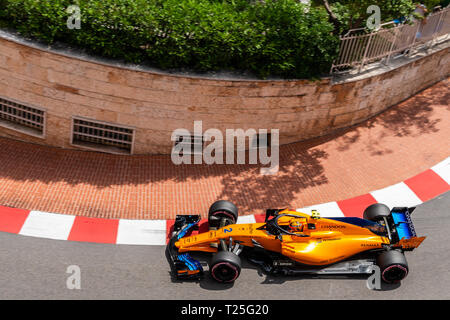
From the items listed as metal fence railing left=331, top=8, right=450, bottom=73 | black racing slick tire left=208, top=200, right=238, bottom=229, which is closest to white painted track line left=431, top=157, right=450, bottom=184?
metal fence railing left=331, top=8, right=450, bottom=73

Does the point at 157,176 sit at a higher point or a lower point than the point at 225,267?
higher

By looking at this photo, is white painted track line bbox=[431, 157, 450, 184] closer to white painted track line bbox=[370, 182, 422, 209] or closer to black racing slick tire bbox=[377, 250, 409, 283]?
white painted track line bbox=[370, 182, 422, 209]

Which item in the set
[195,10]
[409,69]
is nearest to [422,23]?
[409,69]

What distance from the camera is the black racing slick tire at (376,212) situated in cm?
1057

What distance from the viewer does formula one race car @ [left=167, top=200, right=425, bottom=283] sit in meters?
9.61

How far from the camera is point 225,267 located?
936 cm

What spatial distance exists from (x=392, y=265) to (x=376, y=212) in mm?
1419

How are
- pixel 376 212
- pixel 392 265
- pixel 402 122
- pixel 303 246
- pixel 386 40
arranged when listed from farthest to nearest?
pixel 402 122 → pixel 386 40 → pixel 376 212 → pixel 303 246 → pixel 392 265

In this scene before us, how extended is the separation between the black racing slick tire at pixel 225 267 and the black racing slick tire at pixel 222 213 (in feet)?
3.65

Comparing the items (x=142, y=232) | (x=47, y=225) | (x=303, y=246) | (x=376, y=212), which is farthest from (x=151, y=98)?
(x=376, y=212)

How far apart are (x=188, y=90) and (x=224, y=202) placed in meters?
2.74

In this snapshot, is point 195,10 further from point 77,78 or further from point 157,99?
point 77,78

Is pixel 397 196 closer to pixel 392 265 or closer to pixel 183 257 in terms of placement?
pixel 392 265

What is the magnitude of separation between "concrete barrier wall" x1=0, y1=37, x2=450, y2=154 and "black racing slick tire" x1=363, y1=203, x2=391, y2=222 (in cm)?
315
